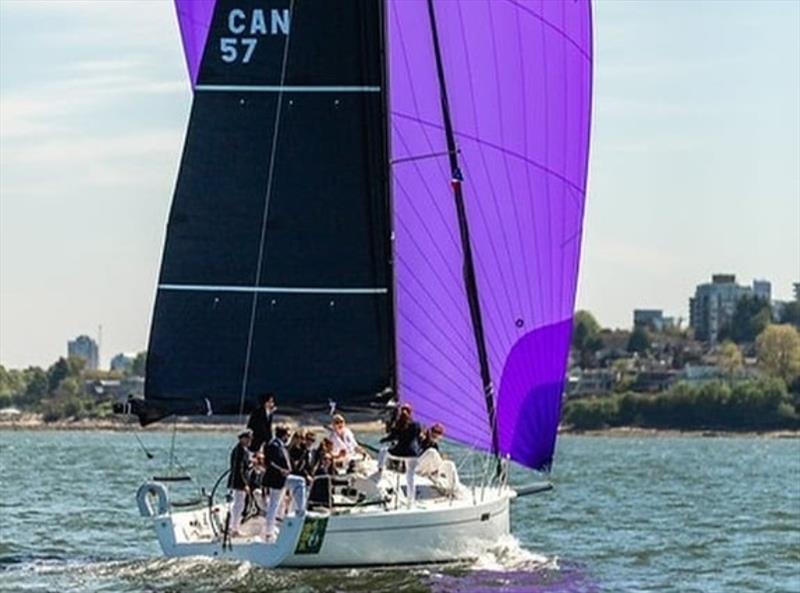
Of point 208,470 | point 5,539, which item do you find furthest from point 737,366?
point 5,539

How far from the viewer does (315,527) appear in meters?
25.7

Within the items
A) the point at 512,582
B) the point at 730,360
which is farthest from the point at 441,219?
the point at 730,360

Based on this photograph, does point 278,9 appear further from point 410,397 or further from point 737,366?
point 737,366

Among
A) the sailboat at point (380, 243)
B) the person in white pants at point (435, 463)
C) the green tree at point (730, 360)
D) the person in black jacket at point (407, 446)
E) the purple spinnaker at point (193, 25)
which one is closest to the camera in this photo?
the person in black jacket at point (407, 446)

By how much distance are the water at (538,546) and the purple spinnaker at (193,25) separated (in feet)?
21.2

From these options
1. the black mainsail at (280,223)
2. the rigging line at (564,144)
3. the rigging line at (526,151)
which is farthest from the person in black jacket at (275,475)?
the rigging line at (564,144)

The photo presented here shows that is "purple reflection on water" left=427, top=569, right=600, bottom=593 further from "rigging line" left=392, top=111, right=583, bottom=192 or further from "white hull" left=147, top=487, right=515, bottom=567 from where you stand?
"rigging line" left=392, top=111, right=583, bottom=192

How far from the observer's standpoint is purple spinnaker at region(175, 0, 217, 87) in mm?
31469

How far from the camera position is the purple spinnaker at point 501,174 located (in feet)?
97.5

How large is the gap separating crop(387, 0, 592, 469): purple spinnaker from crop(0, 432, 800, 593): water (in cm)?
214

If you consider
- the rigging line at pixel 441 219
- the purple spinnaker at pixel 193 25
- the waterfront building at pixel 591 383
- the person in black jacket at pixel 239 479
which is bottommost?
the person in black jacket at pixel 239 479

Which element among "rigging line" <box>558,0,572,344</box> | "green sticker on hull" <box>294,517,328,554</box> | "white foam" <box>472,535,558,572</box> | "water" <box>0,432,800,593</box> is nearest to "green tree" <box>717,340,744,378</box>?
"water" <box>0,432,800,593</box>

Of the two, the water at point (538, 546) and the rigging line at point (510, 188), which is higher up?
the rigging line at point (510, 188)

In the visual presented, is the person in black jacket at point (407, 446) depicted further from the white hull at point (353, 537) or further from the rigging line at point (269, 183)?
the rigging line at point (269, 183)
